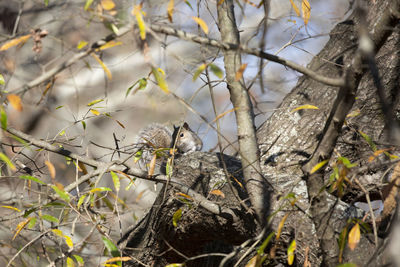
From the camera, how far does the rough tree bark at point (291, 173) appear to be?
1.53 m

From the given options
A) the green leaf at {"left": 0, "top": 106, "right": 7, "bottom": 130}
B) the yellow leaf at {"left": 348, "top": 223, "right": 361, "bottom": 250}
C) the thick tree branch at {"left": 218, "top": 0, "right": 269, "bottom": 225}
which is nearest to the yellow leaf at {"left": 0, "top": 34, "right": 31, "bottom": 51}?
the green leaf at {"left": 0, "top": 106, "right": 7, "bottom": 130}

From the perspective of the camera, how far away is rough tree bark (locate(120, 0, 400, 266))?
5.00ft

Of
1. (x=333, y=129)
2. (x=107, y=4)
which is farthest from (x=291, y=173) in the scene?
(x=107, y=4)

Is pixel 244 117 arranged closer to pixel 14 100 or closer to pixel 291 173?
pixel 291 173

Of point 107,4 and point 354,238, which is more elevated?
point 107,4

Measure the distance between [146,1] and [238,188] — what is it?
902 millimetres

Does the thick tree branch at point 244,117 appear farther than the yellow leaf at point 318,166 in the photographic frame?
Yes

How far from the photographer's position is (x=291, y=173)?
5.94 ft

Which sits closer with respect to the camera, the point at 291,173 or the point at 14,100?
the point at 14,100

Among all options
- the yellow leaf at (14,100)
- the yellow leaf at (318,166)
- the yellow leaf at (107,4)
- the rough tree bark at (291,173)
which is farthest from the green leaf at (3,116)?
the yellow leaf at (318,166)

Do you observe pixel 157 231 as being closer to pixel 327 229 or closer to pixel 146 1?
pixel 327 229

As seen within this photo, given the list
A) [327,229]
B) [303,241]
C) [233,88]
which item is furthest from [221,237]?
[233,88]

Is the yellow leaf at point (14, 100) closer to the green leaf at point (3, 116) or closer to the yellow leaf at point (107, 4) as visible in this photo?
the green leaf at point (3, 116)

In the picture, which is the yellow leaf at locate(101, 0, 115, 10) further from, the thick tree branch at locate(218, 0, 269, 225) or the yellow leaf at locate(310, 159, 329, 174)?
the yellow leaf at locate(310, 159, 329, 174)
